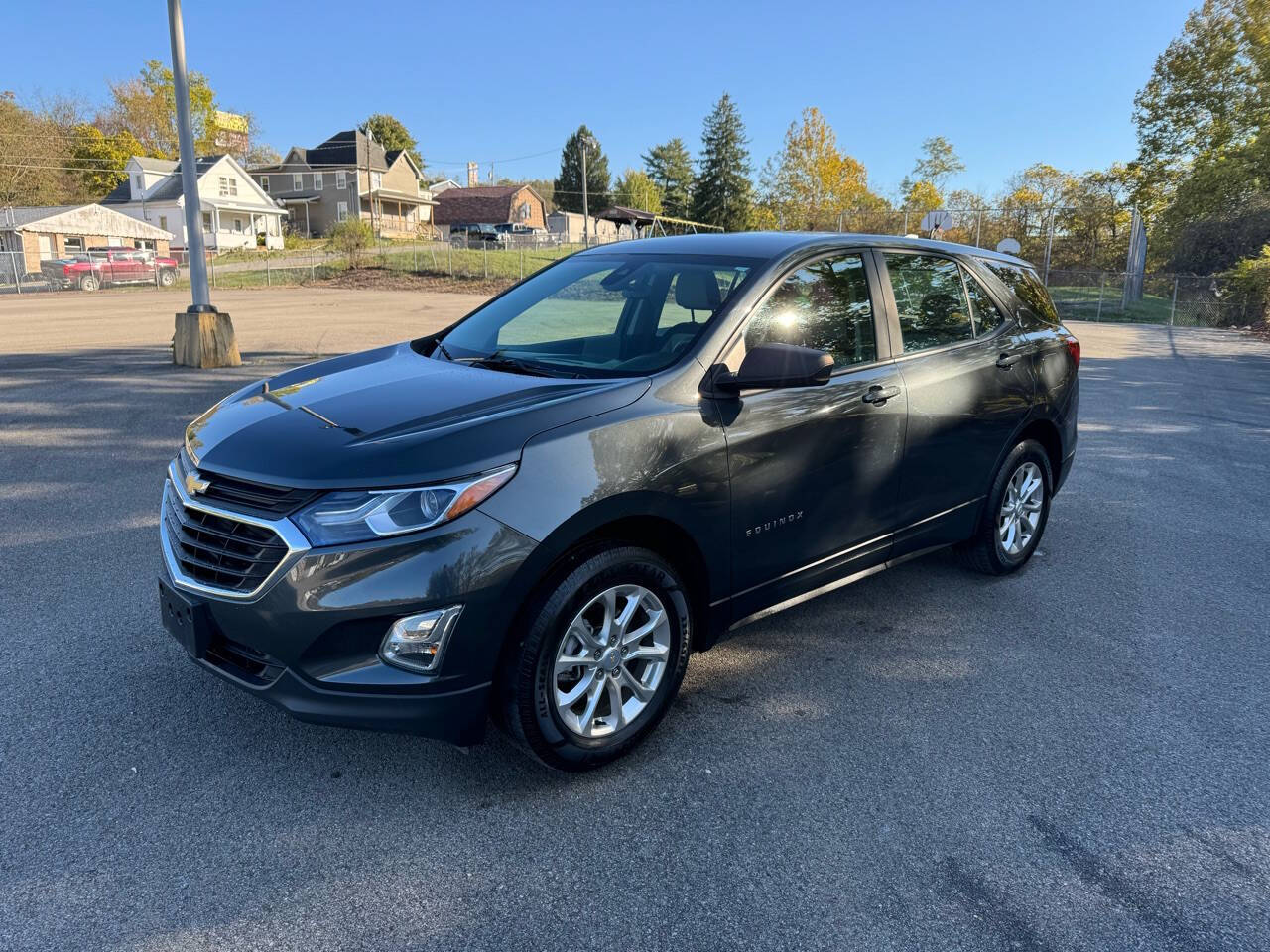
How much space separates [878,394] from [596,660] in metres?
1.75

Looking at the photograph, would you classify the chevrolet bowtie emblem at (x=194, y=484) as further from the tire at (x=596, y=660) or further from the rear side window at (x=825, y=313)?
the rear side window at (x=825, y=313)

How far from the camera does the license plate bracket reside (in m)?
2.79

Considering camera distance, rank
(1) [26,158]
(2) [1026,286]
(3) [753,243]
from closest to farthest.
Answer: (3) [753,243]
(2) [1026,286]
(1) [26,158]

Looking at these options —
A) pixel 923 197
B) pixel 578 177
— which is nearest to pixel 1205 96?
pixel 923 197

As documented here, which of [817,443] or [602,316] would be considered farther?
[602,316]

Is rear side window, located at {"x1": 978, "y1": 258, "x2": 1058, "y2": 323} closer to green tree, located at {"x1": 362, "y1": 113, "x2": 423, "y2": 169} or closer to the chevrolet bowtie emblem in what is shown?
the chevrolet bowtie emblem

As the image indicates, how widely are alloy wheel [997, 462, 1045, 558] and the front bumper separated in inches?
125

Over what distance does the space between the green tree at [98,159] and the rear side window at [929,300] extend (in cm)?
8374

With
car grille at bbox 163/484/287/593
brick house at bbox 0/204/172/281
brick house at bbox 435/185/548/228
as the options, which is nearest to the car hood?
car grille at bbox 163/484/287/593

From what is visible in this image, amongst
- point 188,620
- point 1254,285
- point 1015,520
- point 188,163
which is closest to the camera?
point 188,620

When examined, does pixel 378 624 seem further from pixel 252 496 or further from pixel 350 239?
pixel 350 239

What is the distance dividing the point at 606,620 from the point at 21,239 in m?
58.1

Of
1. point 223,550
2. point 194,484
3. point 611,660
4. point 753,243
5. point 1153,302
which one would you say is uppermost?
point 753,243

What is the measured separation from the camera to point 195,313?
11844 millimetres
